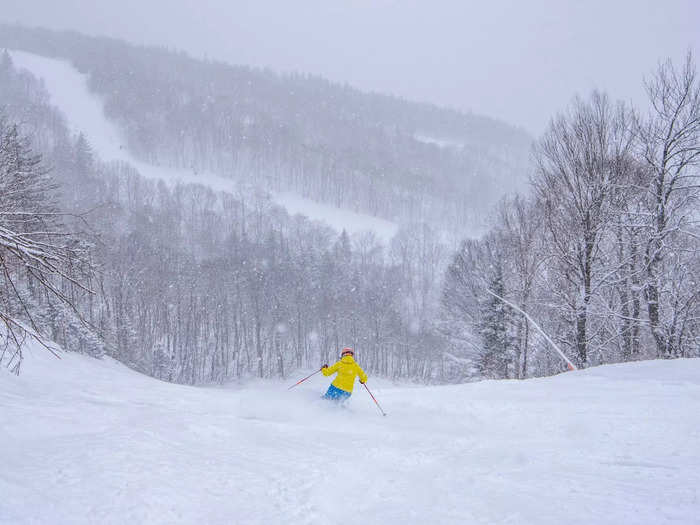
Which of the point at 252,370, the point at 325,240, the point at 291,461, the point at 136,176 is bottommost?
the point at 252,370

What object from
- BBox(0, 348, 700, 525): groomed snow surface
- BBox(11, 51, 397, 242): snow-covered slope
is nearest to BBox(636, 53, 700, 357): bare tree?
BBox(0, 348, 700, 525): groomed snow surface

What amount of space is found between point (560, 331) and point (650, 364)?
10.9 m

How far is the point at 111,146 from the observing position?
109m

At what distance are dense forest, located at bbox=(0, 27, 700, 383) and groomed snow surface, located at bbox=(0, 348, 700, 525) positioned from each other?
57.6 inches

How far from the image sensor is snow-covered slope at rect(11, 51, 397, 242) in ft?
303

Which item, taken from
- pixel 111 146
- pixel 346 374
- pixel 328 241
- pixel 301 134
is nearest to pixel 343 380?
pixel 346 374

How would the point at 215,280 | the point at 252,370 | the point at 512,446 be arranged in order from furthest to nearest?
the point at 215,280 → the point at 252,370 → the point at 512,446

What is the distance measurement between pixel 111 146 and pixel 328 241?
73356 mm

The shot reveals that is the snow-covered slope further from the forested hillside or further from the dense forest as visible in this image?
the dense forest

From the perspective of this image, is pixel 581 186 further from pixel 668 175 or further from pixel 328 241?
pixel 328 241

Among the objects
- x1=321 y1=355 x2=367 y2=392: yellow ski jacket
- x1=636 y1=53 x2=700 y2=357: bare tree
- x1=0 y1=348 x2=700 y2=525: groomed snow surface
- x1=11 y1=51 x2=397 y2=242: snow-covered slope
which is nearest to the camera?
x1=0 y1=348 x2=700 y2=525: groomed snow surface

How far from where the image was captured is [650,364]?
389 inches

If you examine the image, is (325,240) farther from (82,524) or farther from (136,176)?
(82,524)

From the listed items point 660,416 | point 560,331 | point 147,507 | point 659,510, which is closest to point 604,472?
point 659,510
